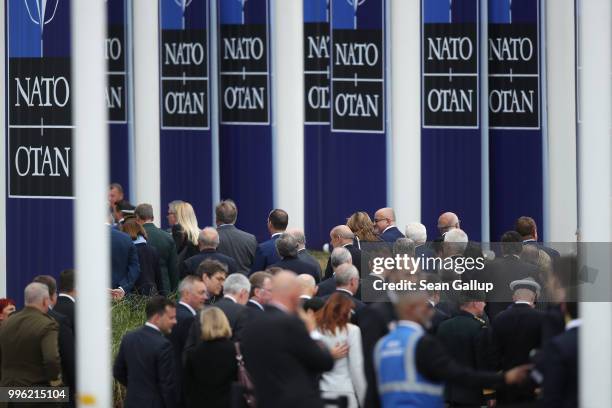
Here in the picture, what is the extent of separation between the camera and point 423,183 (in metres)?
19.4

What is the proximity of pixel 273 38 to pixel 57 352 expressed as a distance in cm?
966

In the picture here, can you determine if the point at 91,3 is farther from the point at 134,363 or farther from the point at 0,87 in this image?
the point at 0,87

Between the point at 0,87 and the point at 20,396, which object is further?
the point at 0,87

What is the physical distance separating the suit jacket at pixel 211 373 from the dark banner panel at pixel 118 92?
11.7 metres

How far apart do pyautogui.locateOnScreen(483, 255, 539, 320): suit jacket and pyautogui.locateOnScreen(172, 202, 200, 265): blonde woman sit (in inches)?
151

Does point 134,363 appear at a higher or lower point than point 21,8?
lower

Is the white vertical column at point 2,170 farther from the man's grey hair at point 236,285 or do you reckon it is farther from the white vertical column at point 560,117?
the white vertical column at point 560,117

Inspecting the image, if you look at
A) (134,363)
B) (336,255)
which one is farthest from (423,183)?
(134,363)

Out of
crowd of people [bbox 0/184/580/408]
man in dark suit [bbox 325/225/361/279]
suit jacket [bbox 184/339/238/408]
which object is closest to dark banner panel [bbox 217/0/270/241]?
crowd of people [bbox 0/184/580/408]

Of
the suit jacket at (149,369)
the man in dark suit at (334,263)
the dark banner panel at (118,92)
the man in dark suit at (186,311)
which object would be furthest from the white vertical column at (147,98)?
the suit jacket at (149,369)

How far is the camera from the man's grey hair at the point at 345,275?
11508mm

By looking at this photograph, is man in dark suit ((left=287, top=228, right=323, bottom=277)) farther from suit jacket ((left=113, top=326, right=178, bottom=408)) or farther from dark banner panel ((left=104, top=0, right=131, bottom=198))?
dark banner panel ((left=104, top=0, right=131, bottom=198))

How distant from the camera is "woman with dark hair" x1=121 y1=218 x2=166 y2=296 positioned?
583 inches

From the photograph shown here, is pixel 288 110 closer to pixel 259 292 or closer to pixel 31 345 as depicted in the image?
pixel 259 292
